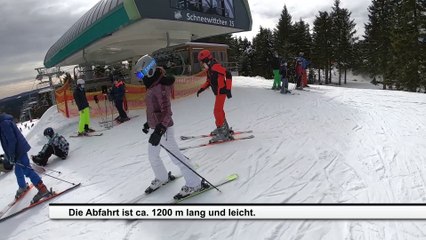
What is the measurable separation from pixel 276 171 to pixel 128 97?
10.6m

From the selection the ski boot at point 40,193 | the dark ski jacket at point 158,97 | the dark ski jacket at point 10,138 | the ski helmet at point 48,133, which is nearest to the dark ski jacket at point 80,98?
the ski helmet at point 48,133

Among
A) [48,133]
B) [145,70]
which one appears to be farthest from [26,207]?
[145,70]

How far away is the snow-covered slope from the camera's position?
3.90 metres

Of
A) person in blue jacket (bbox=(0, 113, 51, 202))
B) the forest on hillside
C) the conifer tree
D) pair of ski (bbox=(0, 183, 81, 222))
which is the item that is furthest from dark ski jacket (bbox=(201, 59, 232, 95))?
the conifer tree

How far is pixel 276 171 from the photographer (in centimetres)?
544

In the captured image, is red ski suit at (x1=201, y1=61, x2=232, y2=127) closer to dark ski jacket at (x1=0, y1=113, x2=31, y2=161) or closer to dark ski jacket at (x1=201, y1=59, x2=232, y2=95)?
dark ski jacket at (x1=201, y1=59, x2=232, y2=95)

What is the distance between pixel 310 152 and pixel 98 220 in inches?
157

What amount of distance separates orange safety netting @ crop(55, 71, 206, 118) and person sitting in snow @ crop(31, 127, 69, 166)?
4898 millimetres

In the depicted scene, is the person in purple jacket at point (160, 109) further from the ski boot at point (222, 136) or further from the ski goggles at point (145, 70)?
the ski boot at point (222, 136)

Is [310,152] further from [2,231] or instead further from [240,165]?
[2,231]

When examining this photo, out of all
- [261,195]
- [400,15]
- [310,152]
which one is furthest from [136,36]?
[400,15]

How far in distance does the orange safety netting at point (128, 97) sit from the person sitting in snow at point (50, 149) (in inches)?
193

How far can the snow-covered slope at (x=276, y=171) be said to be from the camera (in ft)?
12.8

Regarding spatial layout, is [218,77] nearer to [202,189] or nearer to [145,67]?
[145,67]
